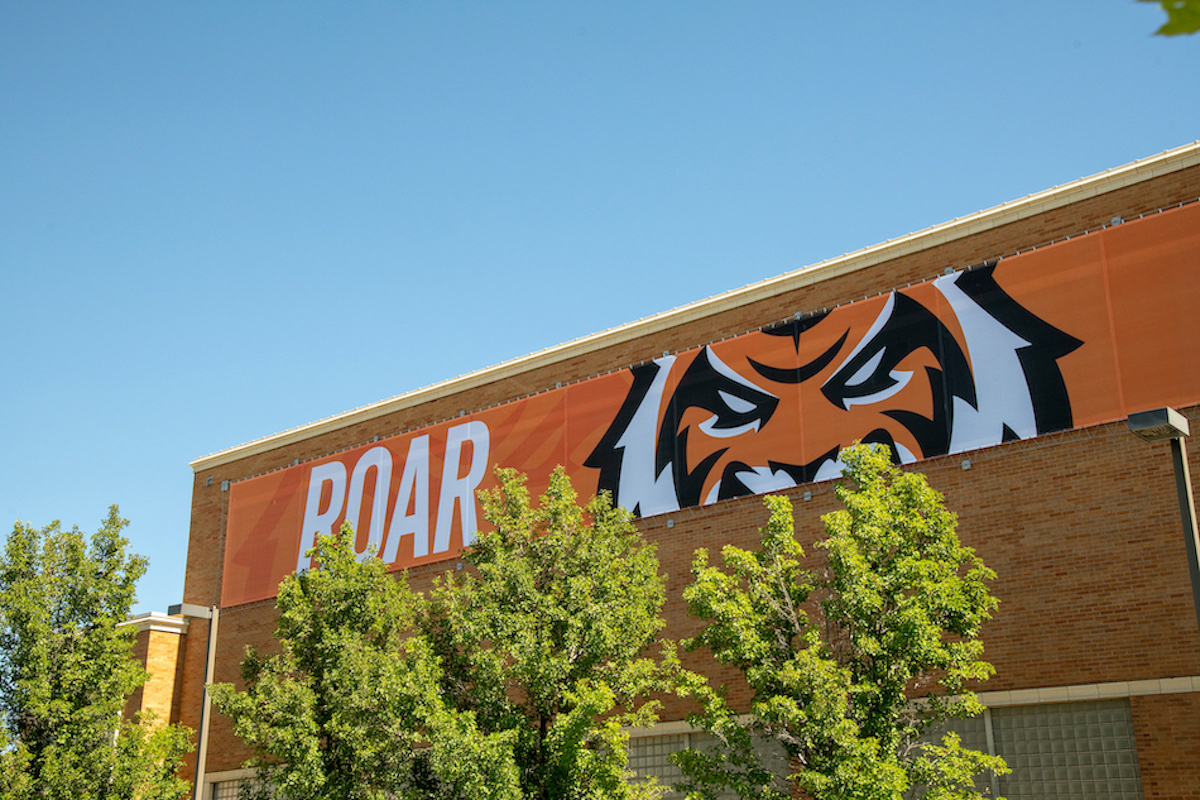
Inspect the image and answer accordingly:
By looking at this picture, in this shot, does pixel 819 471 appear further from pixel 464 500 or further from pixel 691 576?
pixel 464 500

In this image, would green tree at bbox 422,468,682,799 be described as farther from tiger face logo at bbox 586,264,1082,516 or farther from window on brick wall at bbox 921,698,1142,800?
window on brick wall at bbox 921,698,1142,800

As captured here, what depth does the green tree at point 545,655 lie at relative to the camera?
17469mm

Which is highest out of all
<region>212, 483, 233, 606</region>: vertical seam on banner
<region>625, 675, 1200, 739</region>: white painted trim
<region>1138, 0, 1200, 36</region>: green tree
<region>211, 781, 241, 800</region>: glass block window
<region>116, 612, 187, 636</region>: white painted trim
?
<region>212, 483, 233, 606</region>: vertical seam on banner

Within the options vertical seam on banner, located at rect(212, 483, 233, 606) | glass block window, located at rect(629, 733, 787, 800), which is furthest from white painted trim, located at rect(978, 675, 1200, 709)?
vertical seam on banner, located at rect(212, 483, 233, 606)

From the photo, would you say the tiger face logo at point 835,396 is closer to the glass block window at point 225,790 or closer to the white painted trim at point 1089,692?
the white painted trim at point 1089,692

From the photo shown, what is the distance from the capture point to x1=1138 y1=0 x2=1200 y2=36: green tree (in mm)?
2393

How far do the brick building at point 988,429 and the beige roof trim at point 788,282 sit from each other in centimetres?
5

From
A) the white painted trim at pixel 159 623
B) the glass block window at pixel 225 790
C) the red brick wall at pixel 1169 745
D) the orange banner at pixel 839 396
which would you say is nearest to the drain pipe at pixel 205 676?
the glass block window at pixel 225 790

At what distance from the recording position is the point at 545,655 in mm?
18031

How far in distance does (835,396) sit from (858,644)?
8054 mm

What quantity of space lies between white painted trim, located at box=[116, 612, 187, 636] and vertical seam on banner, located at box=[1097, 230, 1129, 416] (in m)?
26.4

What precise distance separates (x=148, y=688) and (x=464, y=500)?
12.2 meters

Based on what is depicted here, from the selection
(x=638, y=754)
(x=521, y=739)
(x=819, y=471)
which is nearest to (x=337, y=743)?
(x=521, y=739)

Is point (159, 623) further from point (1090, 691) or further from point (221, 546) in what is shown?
→ point (1090, 691)
